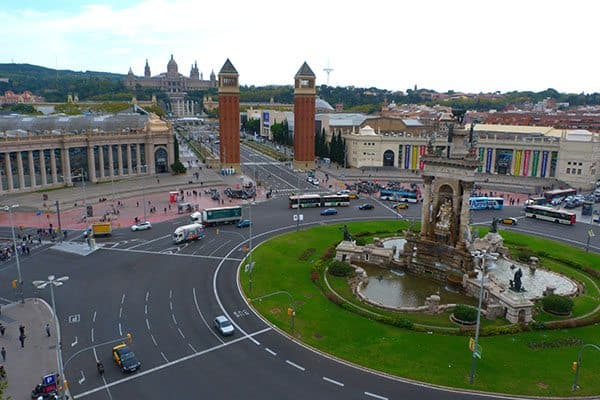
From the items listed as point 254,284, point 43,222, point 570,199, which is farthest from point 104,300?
point 570,199

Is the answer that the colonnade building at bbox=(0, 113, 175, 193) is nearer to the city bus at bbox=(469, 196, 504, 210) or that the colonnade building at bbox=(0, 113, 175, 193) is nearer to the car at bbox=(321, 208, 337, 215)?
the car at bbox=(321, 208, 337, 215)

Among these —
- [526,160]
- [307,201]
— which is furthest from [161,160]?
[526,160]

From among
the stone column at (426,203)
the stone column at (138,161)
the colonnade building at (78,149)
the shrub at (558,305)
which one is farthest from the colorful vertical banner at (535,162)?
the stone column at (138,161)

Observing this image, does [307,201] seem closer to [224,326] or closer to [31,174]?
[224,326]

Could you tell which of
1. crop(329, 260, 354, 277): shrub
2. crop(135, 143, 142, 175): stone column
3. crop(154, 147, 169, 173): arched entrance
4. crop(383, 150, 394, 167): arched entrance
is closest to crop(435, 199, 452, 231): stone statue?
crop(329, 260, 354, 277): shrub

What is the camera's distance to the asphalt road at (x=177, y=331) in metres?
31.4

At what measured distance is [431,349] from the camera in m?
36.2

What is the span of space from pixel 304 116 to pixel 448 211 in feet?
282

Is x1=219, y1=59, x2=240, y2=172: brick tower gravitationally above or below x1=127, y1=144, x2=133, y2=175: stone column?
above

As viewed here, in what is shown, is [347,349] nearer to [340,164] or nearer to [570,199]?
[570,199]

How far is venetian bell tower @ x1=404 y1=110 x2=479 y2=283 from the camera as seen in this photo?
52250 mm

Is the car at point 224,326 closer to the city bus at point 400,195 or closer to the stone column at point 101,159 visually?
the city bus at point 400,195

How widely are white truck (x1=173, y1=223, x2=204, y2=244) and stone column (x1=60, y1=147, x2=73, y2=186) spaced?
51.4m

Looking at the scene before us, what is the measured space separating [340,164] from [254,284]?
95226mm
